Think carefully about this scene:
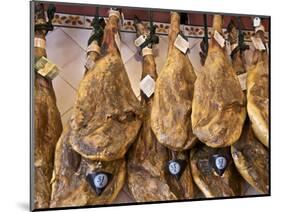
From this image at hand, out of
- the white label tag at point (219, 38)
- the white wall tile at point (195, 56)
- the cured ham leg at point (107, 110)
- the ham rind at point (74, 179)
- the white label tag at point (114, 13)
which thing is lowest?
the ham rind at point (74, 179)

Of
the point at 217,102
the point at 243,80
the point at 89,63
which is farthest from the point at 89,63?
the point at 243,80

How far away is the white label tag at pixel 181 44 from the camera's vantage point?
1.75 meters

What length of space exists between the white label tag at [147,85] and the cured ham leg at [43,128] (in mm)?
317

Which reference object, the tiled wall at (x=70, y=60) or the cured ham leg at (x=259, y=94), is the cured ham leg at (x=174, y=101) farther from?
the cured ham leg at (x=259, y=94)

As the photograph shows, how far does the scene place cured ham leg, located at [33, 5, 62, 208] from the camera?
156 centimetres

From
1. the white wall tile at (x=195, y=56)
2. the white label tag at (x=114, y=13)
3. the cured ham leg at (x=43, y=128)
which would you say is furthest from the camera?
the white wall tile at (x=195, y=56)

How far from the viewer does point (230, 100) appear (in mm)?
1779

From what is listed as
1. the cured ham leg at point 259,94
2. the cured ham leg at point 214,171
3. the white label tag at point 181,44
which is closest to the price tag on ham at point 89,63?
the white label tag at point 181,44

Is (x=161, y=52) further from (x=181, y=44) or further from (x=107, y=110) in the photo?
(x=107, y=110)

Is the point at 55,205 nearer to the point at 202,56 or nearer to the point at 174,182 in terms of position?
the point at 174,182

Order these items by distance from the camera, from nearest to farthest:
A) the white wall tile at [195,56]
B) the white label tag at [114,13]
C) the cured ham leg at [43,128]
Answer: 1. the cured ham leg at [43,128]
2. the white label tag at [114,13]
3. the white wall tile at [195,56]

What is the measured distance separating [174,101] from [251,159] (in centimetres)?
38

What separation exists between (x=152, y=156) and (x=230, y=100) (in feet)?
1.19

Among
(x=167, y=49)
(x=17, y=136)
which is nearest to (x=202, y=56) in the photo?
(x=167, y=49)
